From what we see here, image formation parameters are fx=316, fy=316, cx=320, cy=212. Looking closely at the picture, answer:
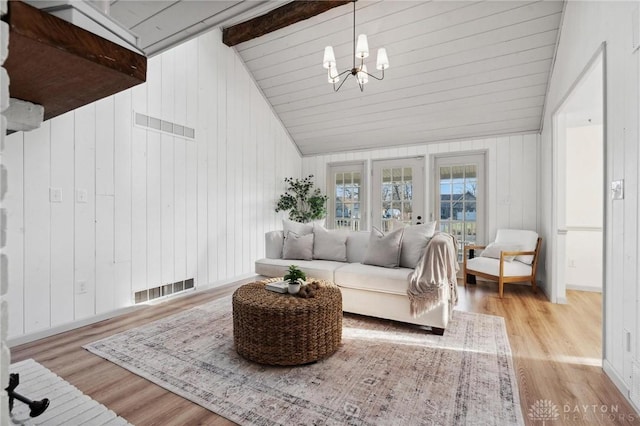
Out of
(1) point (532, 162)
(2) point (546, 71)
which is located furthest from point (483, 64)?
(1) point (532, 162)

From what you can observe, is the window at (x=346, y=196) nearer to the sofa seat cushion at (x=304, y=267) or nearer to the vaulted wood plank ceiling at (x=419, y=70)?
the vaulted wood plank ceiling at (x=419, y=70)

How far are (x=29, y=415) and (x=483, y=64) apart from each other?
4.93 meters

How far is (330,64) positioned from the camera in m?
3.14

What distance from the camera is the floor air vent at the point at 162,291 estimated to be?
11.1 ft

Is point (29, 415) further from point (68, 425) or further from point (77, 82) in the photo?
point (77, 82)

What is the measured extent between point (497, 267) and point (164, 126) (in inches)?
171

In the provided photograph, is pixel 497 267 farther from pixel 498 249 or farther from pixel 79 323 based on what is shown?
pixel 79 323

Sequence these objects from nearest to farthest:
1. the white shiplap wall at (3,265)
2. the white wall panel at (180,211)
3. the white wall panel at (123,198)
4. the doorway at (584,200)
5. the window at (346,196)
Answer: the white shiplap wall at (3,265) → the white wall panel at (123,198) → the white wall panel at (180,211) → the doorway at (584,200) → the window at (346,196)

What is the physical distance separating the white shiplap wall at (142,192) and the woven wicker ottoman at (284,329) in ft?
5.62

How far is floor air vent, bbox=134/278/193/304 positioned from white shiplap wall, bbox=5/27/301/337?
0.27 feet

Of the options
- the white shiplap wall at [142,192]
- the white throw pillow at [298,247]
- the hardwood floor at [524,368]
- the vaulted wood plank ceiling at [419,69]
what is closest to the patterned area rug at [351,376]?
the hardwood floor at [524,368]

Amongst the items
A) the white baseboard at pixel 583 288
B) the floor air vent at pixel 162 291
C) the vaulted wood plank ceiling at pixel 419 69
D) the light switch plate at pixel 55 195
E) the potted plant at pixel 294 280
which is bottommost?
the white baseboard at pixel 583 288

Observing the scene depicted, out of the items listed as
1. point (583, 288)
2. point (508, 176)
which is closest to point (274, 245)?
point (508, 176)

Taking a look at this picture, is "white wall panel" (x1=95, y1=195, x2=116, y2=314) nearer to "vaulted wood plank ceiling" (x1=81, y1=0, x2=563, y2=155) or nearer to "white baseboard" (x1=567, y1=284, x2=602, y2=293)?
"vaulted wood plank ceiling" (x1=81, y1=0, x2=563, y2=155)
